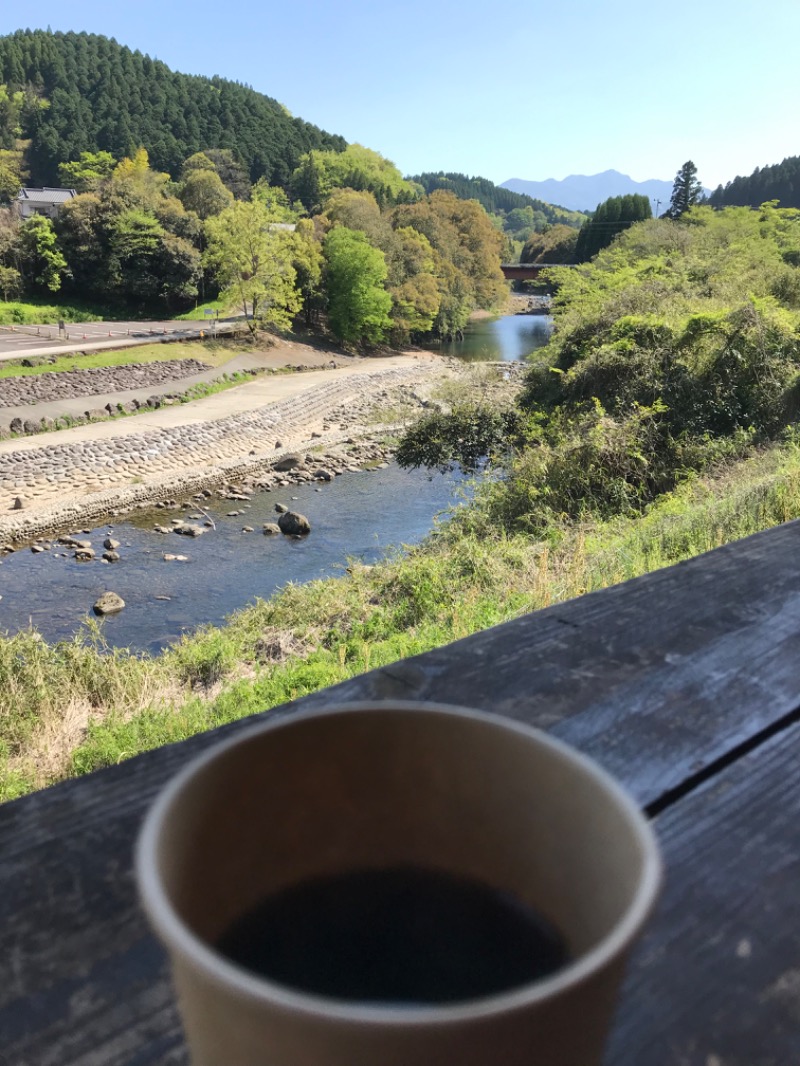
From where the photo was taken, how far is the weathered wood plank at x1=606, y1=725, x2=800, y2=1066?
46cm

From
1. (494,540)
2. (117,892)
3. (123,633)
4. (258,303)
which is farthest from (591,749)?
(258,303)

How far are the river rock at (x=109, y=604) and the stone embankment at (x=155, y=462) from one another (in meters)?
3.71

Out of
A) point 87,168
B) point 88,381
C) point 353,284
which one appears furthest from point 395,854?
point 87,168

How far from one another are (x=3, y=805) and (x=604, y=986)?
0.57m

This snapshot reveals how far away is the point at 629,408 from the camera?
10.8m

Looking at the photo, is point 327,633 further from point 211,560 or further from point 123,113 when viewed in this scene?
point 123,113

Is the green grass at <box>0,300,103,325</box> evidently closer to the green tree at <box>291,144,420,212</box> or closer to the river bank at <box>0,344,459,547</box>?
the river bank at <box>0,344,459,547</box>

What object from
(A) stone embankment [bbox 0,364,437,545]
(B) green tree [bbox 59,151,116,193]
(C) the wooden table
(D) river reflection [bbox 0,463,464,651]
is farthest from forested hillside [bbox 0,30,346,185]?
(C) the wooden table

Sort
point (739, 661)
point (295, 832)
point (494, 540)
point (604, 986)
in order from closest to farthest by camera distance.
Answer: point (604, 986) → point (295, 832) → point (739, 661) → point (494, 540)

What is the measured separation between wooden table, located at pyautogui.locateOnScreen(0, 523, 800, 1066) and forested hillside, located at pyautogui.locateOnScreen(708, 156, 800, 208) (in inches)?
2581

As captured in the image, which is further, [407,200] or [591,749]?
[407,200]

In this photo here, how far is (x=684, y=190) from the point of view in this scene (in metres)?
50.9

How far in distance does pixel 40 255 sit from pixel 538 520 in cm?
3270

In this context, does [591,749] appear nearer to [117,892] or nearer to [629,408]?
[117,892]
